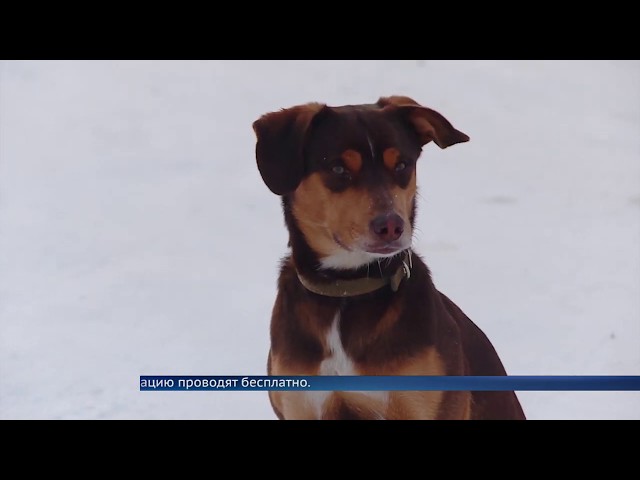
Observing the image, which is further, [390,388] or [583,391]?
[583,391]

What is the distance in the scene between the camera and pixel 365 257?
2.42m

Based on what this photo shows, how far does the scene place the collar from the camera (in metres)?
2.44

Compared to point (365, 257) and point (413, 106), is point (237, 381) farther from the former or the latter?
point (413, 106)

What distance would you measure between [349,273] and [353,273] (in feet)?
0.04

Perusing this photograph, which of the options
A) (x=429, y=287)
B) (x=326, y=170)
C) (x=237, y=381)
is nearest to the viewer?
(x=326, y=170)

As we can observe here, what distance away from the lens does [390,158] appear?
7.59 feet

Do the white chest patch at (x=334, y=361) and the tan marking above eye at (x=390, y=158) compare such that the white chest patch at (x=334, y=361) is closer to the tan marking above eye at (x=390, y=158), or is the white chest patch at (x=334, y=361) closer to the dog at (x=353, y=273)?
the dog at (x=353, y=273)

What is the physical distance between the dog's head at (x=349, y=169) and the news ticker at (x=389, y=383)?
1.09 ft

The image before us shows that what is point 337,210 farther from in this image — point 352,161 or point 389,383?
point 389,383

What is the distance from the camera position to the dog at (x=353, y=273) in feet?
7.58

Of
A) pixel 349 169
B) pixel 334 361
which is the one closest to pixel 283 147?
pixel 349 169
